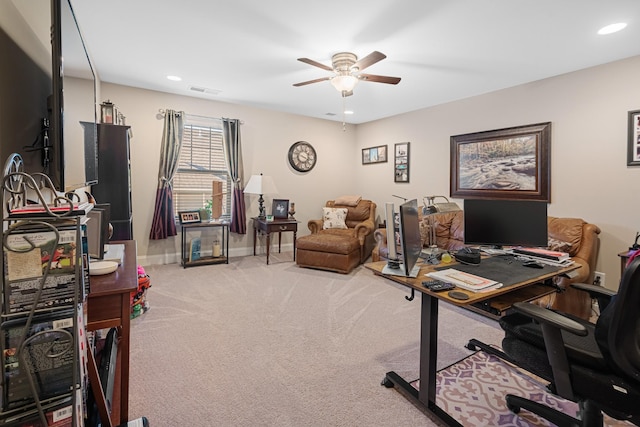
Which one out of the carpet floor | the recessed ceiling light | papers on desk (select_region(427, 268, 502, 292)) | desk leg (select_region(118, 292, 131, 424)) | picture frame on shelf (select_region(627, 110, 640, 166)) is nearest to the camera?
desk leg (select_region(118, 292, 131, 424))

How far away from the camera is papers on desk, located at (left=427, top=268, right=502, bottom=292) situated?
5.28 ft

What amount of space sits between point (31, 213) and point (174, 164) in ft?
12.8

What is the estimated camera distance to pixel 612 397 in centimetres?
113

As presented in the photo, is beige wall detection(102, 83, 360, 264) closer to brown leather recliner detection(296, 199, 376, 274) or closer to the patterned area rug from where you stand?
brown leather recliner detection(296, 199, 376, 274)

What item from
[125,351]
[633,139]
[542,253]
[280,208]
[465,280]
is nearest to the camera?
[125,351]

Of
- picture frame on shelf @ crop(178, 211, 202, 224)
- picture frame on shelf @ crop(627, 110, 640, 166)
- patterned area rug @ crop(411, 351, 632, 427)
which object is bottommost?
patterned area rug @ crop(411, 351, 632, 427)

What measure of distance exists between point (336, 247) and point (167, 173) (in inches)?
105

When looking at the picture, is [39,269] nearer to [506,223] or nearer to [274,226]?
[506,223]

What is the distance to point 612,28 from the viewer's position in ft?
7.86

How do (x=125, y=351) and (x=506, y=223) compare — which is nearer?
(x=125, y=351)

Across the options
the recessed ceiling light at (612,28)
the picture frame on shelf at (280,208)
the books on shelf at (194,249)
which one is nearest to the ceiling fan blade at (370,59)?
the recessed ceiling light at (612,28)


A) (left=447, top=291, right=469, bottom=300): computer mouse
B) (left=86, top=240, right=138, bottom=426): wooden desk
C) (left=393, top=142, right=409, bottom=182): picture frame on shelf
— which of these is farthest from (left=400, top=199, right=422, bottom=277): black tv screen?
(left=393, top=142, right=409, bottom=182): picture frame on shelf

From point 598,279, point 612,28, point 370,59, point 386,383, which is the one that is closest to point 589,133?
point 612,28

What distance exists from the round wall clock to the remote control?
13.9 feet
